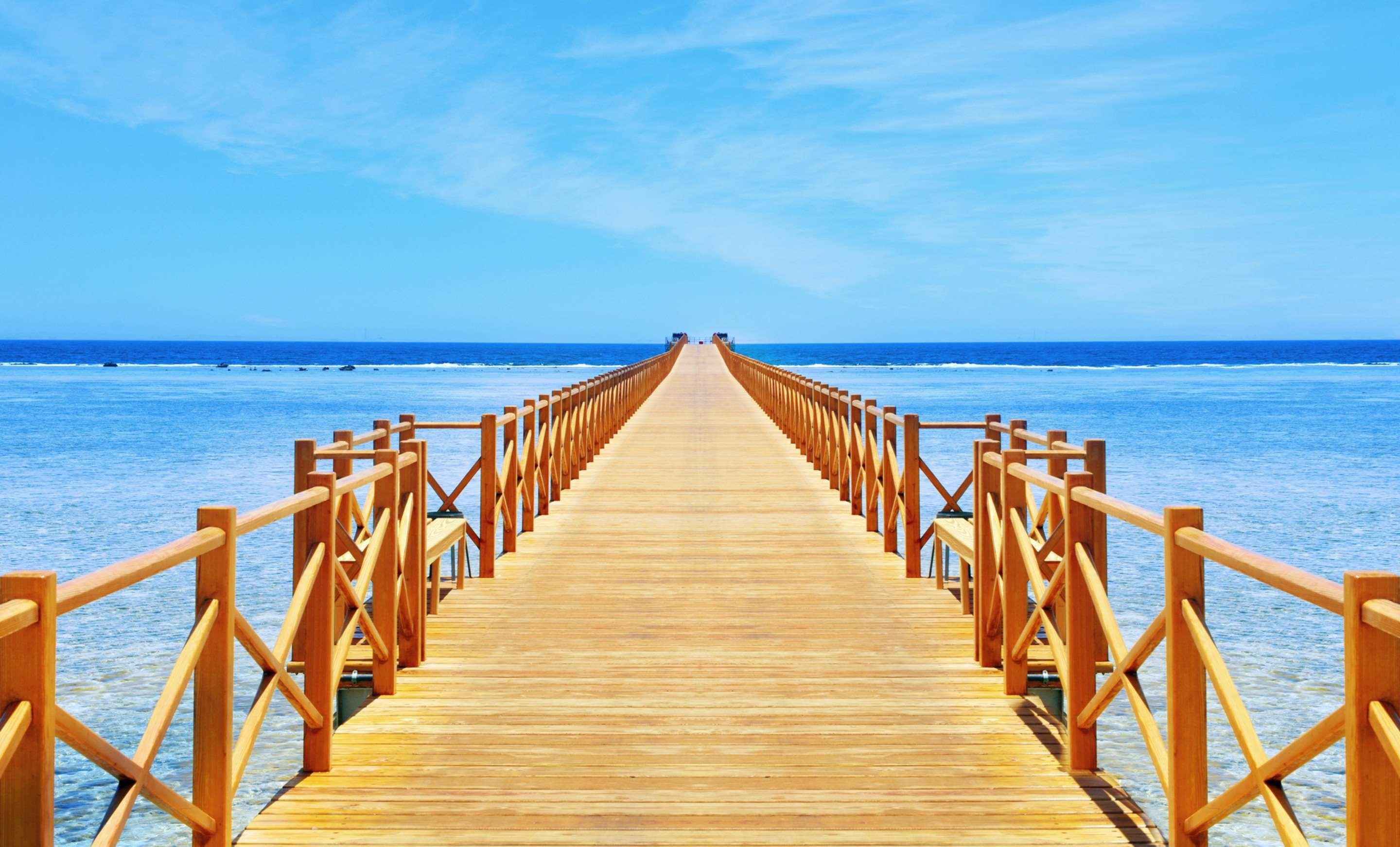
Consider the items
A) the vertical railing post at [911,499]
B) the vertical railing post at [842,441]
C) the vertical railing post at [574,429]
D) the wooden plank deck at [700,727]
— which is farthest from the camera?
the vertical railing post at [574,429]

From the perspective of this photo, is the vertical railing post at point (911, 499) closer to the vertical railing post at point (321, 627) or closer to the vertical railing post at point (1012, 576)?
the vertical railing post at point (1012, 576)

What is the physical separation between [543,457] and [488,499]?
271 centimetres

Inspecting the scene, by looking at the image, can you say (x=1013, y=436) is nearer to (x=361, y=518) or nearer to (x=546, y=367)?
(x=361, y=518)

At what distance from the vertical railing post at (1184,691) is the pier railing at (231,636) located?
2864 millimetres

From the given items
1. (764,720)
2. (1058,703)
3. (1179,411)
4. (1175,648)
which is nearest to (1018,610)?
(1058,703)

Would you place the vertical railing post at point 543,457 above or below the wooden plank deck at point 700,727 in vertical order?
above

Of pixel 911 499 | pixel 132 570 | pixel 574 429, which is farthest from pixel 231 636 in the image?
pixel 574 429

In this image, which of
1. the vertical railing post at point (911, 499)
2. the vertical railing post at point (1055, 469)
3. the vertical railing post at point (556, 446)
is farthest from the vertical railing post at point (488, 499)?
the vertical railing post at point (1055, 469)

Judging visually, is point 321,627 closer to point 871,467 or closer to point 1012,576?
point 1012,576

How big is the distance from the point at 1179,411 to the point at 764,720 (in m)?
44.1

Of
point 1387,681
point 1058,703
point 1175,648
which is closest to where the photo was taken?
point 1387,681

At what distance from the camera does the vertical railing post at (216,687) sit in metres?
3.24

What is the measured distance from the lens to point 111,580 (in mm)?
2736

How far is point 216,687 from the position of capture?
10.8 ft
